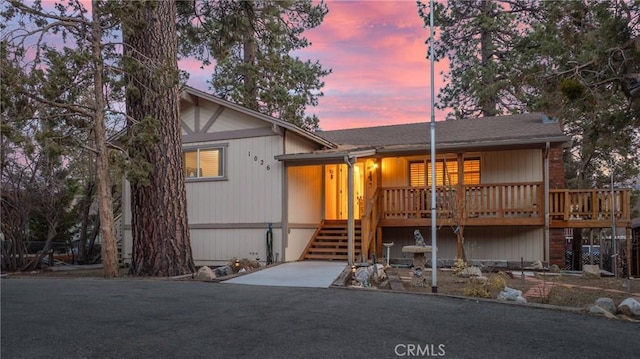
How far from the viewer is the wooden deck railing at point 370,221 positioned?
1308cm

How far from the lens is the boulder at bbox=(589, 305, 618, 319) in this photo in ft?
20.2

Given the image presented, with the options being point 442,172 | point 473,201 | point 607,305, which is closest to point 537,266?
point 473,201

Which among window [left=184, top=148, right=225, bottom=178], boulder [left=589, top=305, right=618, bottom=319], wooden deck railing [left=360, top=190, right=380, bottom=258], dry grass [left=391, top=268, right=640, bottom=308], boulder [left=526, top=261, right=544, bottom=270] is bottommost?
boulder [left=526, top=261, right=544, bottom=270]

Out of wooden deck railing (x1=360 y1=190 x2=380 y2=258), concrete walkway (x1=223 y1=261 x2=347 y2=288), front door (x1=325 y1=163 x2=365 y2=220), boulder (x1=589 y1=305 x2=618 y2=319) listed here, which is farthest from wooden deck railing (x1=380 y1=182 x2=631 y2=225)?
boulder (x1=589 y1=305 x2=618 y2=319)

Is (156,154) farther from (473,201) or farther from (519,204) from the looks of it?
(519,204)

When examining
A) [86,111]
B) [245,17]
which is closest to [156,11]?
[86,111]

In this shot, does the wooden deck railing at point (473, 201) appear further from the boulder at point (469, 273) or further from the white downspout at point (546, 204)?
the boulder at point (469, 273)

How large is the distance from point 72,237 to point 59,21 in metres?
10.6

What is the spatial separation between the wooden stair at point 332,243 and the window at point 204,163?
3.16 meters

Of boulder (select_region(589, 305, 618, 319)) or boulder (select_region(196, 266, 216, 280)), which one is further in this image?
boulder (select_region(196, 266, 216, 280))

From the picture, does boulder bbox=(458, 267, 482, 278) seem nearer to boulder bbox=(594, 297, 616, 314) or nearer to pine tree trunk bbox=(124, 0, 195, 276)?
boulder bbox=(594, 297, 616, 314)

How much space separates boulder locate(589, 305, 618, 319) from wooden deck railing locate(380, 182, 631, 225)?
636cm

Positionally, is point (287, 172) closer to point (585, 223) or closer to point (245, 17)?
point (245, 17)

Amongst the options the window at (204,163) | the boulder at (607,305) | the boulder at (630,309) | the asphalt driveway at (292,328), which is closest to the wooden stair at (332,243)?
the window at (204,163)
